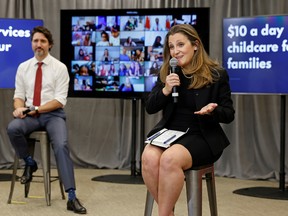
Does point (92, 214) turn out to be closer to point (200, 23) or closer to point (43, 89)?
point (43, 89)

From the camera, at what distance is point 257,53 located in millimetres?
4867

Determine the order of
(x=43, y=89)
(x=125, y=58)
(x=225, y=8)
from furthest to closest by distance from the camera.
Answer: (x=225, y=8) < (x=125, y=58) < (x=43, y=89)

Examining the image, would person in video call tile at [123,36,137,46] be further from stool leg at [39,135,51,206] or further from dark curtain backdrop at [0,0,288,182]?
stool leg at [39,135,51,206]

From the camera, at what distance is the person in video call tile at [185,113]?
2.99 metres

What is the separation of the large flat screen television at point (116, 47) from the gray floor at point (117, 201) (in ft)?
2.81

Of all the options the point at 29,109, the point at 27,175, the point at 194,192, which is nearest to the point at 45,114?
the point at 29,109

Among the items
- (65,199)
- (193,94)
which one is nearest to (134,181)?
(65,199)

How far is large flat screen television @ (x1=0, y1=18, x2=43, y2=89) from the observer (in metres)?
5.32

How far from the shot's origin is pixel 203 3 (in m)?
5.90

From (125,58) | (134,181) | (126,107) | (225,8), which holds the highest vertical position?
(225,8)

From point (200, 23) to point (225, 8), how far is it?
34.9 inches

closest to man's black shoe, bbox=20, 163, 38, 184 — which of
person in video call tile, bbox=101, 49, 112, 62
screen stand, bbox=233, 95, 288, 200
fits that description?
person in video call tile, bbox=101, 49, 112, 62

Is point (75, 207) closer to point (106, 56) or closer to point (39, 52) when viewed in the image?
point (39, 52)

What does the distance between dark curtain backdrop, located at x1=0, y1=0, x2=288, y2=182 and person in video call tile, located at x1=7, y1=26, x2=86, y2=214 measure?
57.5 inches
